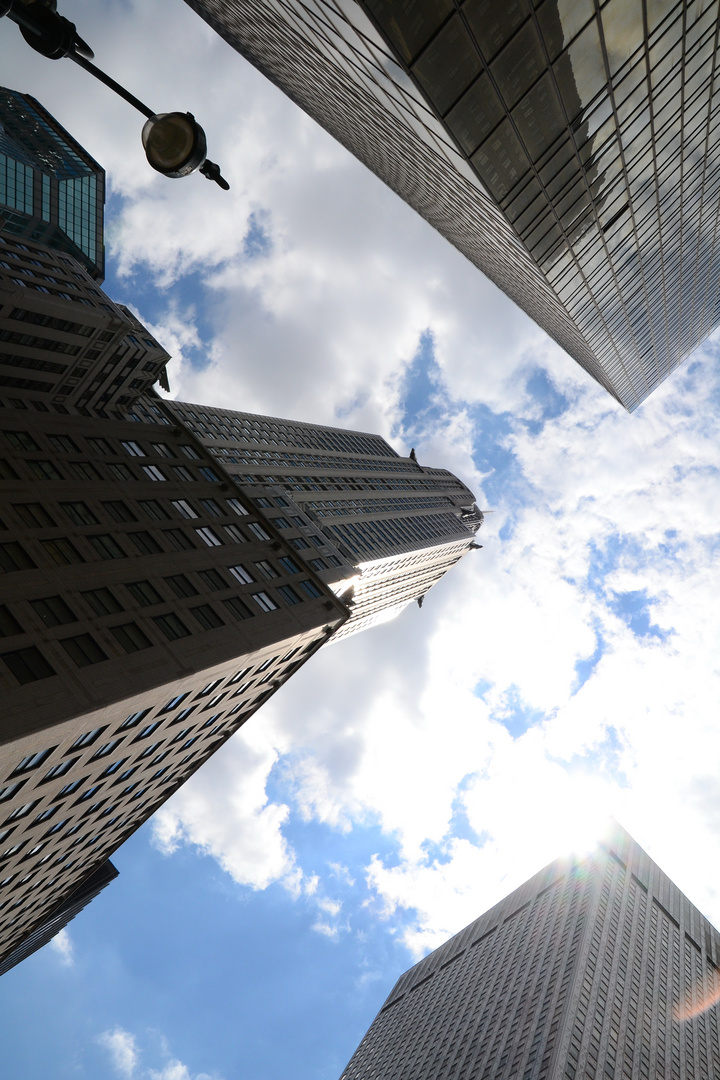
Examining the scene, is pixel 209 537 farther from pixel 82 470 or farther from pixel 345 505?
pixel 345 505

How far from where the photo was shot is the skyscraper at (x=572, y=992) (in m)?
106

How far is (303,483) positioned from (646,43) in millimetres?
95536

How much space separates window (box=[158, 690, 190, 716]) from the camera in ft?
110

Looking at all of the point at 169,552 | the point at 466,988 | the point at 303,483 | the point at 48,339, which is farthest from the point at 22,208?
the point at 466,988

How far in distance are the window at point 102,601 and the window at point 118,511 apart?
6.80m

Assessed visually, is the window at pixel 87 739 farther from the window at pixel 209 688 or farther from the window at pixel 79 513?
the window at pixel 79 513

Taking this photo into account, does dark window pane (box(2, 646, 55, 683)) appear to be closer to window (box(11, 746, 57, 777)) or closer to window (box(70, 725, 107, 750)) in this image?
window (box(11, 746, 57, 777))

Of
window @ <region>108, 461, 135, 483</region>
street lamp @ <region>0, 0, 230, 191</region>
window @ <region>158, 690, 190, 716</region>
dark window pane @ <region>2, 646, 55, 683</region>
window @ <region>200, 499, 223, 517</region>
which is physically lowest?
street lamp @ <region>0, 0, 230, 191</region>

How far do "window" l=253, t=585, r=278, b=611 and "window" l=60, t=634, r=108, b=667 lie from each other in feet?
43.5

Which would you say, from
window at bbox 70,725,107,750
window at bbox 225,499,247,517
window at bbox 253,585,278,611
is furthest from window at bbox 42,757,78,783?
window at bbox 225,499,247,517

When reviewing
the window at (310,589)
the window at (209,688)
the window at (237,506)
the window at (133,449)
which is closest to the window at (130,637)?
the window at (209,688)

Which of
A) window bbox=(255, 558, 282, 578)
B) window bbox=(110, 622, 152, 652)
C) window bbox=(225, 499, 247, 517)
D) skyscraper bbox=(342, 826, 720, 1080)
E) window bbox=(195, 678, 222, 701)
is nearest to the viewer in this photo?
window bbox=(110, 622, 152, 652)

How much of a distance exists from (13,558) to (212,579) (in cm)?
1274

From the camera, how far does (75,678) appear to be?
86.7ft
